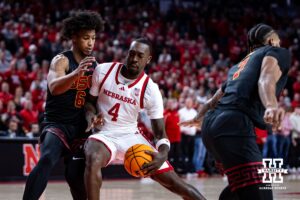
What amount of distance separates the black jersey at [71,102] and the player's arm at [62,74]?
0.09 metres

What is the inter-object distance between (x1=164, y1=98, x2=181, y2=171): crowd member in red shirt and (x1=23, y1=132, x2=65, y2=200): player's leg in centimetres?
843

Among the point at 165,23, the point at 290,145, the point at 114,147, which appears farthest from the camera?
the point at 165,23

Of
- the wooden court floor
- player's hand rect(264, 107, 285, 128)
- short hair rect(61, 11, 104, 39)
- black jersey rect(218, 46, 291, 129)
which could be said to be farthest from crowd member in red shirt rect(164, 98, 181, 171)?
player's hand rect(264, 107, 285, 128)

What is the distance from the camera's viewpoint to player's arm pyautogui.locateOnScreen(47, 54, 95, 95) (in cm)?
584

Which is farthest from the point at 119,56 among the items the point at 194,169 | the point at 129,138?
the point at 129,138

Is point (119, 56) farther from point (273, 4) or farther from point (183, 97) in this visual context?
point (273, 4)

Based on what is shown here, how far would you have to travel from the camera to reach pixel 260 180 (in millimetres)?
4688

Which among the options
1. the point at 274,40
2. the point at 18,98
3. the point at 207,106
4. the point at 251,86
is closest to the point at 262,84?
the point at 251,86

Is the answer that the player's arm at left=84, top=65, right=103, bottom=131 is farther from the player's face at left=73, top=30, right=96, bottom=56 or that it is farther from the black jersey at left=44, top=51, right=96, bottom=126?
the player's face at left=73, top=30, right=96, bottom=56

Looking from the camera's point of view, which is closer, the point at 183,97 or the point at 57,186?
the point at 57,186

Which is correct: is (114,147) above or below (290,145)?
above

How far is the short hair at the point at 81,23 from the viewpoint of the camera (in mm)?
6512

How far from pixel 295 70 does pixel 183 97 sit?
265 inches

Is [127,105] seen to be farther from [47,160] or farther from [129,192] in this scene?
[129,192]
